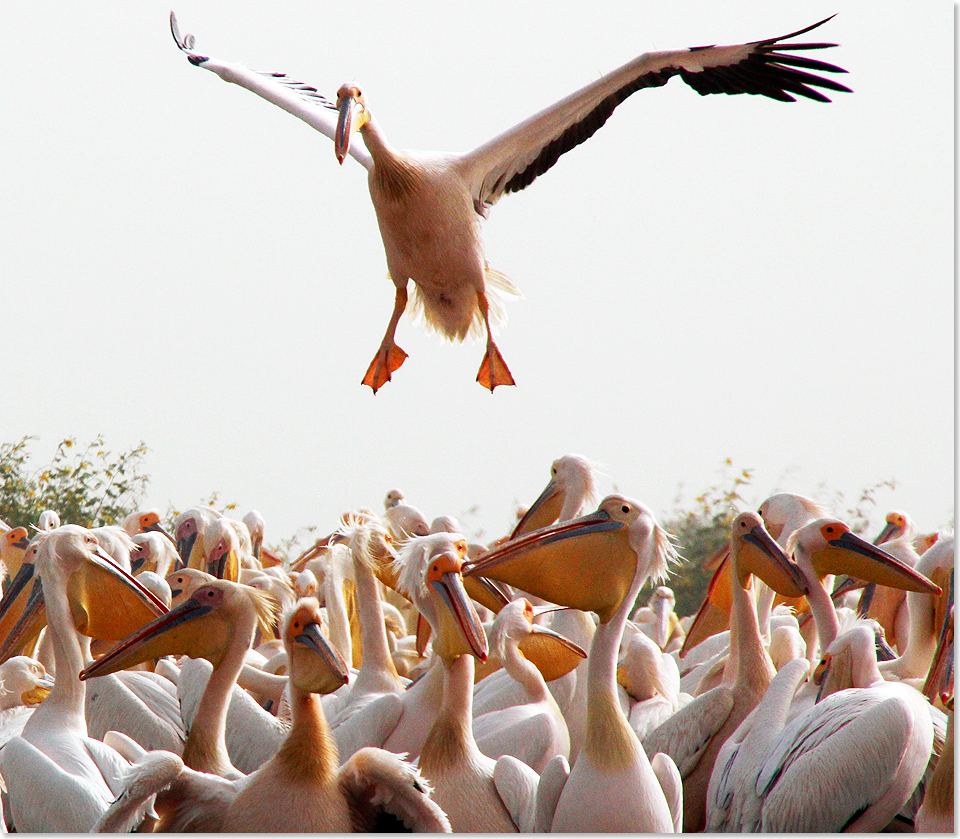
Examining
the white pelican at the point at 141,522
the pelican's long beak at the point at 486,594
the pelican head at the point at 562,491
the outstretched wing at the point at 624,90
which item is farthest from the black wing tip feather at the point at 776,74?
the white pelican at the point at 141,522

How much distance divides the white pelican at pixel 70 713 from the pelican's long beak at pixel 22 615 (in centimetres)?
55

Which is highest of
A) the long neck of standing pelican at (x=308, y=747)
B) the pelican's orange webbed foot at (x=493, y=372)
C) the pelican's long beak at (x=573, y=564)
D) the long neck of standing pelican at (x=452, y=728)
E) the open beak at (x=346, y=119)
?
the open beak at (x=346, y=119)

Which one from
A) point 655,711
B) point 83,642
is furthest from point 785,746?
point 83,642

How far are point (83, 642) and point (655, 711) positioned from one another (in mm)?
1618

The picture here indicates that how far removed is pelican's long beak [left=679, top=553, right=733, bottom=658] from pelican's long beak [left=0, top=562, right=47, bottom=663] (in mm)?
2292

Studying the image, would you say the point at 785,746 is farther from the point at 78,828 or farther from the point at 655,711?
the point at 78,828

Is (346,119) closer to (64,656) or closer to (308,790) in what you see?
(64,656)

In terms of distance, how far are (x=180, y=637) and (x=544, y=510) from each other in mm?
1706

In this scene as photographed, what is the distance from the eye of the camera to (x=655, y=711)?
3705mm

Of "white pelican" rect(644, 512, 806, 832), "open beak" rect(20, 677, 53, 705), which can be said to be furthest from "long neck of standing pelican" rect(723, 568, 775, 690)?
"open beak" rect(20, 677, 53, 705)

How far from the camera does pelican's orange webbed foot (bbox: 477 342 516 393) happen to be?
485 centimetres

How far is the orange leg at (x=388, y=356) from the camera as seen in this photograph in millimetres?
4926

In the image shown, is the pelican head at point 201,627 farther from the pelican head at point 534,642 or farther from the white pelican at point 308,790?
the pelican head at point 534,642

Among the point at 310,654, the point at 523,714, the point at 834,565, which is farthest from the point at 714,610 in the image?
the point at 310,654
